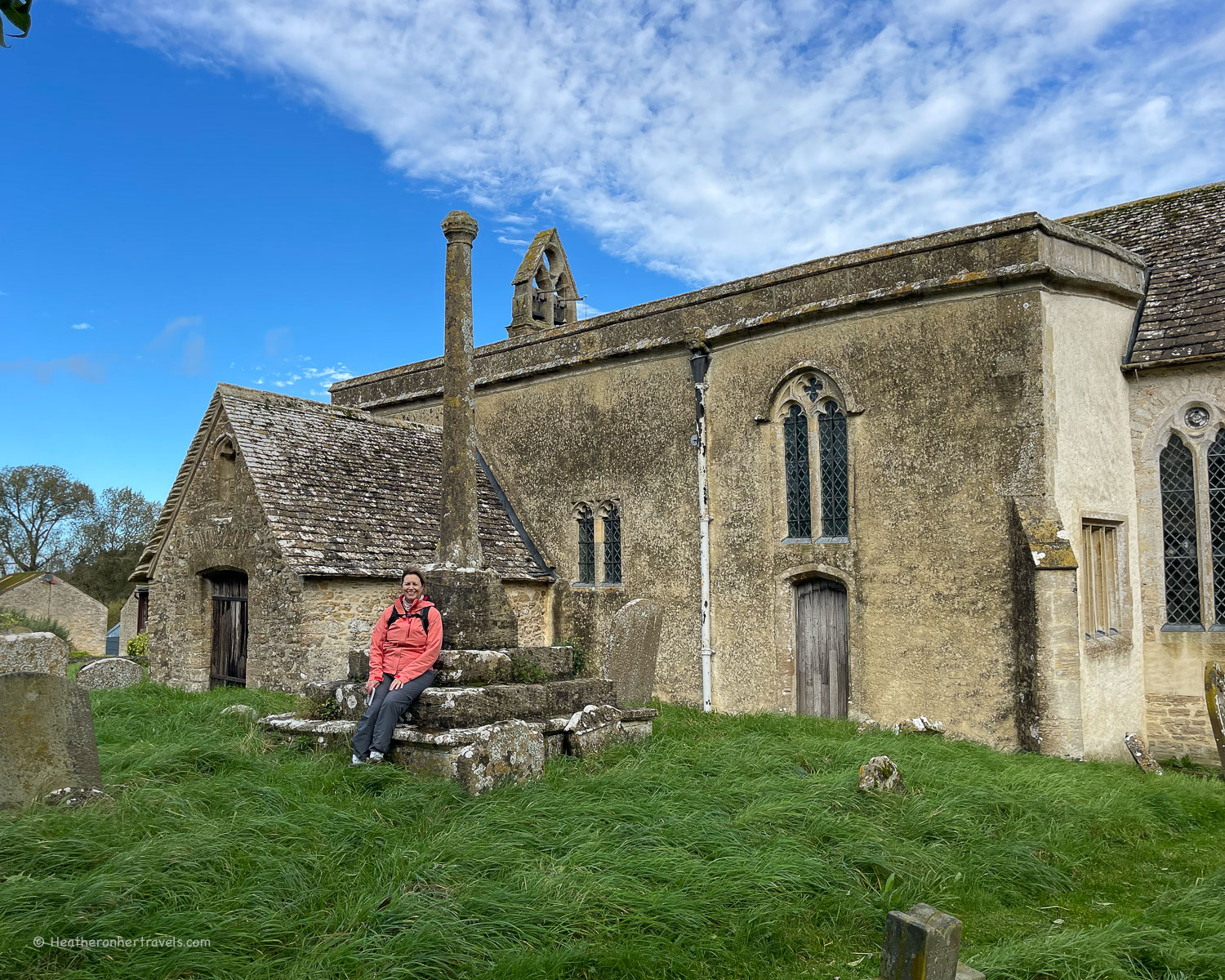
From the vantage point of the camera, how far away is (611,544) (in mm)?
15602

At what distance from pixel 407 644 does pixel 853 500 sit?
7004mm

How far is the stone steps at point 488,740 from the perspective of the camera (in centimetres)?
676

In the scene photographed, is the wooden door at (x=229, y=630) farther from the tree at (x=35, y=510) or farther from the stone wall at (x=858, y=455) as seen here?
the tree at (x=35, y=510)

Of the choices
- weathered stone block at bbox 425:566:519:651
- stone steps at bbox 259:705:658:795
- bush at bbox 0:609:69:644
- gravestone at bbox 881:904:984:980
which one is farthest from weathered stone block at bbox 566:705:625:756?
bush at bbox 0:609:69:644

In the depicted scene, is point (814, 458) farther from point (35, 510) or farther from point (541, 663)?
point (35, 510)

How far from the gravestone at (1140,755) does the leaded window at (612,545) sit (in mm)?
7910

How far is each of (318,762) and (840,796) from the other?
4175 millimetres

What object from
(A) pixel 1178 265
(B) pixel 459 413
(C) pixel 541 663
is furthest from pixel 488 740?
(A) pixel 1178 265

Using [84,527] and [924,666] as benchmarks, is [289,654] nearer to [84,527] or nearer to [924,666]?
[924,666]

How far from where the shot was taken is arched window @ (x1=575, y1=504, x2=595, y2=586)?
52.2 ft

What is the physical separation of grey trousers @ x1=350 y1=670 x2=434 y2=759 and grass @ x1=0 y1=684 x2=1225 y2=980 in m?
0.24

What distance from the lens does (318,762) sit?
711cm

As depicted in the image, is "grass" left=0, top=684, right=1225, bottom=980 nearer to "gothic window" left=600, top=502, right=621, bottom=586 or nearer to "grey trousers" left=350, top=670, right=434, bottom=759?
"grey trousers" left=350, top=670, right=434, bottom=759

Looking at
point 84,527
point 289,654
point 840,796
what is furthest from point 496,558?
point 84,527
